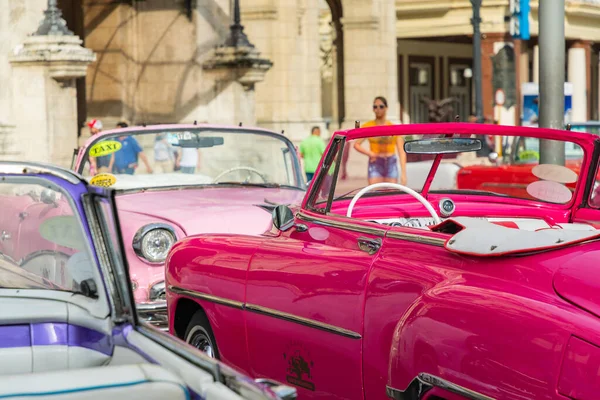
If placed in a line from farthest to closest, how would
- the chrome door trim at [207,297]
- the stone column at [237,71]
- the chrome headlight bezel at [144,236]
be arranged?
the stone column at [237,71], the chrome headlight bezel at [144,236], the chrome door trim at [207,297]

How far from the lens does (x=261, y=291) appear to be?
17.5 feet

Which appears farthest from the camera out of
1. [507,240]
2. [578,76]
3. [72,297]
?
[578,76]

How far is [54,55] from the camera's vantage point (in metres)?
17.5

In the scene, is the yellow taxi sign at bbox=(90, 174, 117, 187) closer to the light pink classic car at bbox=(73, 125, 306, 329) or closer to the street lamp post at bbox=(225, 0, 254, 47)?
the light pink classic car at bbox=(73, 125, 306, 329)

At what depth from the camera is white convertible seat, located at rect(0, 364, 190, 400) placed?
3182mm

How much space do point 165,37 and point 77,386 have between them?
66.6ft

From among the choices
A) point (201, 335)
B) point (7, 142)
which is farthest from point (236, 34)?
point (201, 335)

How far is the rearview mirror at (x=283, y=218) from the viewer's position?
19.6 feet

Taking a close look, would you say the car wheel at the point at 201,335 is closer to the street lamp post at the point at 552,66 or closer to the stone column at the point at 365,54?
the street lamp post at the point at 552,66

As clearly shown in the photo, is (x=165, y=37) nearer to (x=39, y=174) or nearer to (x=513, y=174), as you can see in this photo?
(x=513, y=174)

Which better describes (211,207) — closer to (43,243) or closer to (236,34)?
(43,243)

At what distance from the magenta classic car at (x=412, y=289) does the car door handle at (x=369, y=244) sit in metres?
0.01

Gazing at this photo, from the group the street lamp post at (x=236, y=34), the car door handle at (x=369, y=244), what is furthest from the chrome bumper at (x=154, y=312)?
the street lamp post at (x=236, y=34)

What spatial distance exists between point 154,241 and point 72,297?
4.05 metres
